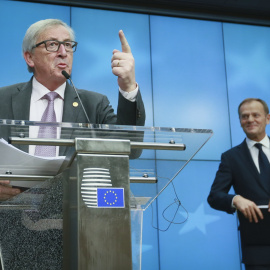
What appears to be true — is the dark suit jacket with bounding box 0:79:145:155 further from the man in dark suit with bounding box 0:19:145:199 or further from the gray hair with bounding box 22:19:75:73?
the gray hair with bounding box 22:19:75:73

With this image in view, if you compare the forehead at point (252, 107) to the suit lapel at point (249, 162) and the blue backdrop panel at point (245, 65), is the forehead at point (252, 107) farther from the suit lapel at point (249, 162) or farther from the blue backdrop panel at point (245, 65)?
the blue backdrop panel at point (245, 65)

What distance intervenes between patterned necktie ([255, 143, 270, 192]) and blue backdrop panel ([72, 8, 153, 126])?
1.91 meters

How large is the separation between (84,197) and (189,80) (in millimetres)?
3812

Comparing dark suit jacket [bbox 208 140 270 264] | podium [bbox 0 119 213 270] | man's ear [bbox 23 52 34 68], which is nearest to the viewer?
podium [bbox 0 119 213 270]

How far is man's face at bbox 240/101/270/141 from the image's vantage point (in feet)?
8.63

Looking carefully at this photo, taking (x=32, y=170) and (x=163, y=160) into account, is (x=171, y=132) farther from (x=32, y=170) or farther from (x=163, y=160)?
(x=32, y=170)

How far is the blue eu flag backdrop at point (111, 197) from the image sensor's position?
3.23 ft

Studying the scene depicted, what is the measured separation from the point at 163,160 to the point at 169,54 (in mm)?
3595

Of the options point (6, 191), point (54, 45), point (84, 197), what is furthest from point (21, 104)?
point (84, 197)

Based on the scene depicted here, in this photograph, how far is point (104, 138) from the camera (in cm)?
104

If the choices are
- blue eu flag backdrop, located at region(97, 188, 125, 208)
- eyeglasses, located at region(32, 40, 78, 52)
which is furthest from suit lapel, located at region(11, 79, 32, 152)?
blue eu flag backdrop, located at region(97, 188, 125, 208)

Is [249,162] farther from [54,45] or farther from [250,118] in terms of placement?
[54,45]

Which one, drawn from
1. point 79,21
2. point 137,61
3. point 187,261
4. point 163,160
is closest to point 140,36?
point 137,61

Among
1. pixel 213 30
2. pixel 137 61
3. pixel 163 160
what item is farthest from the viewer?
pixel 213 30
